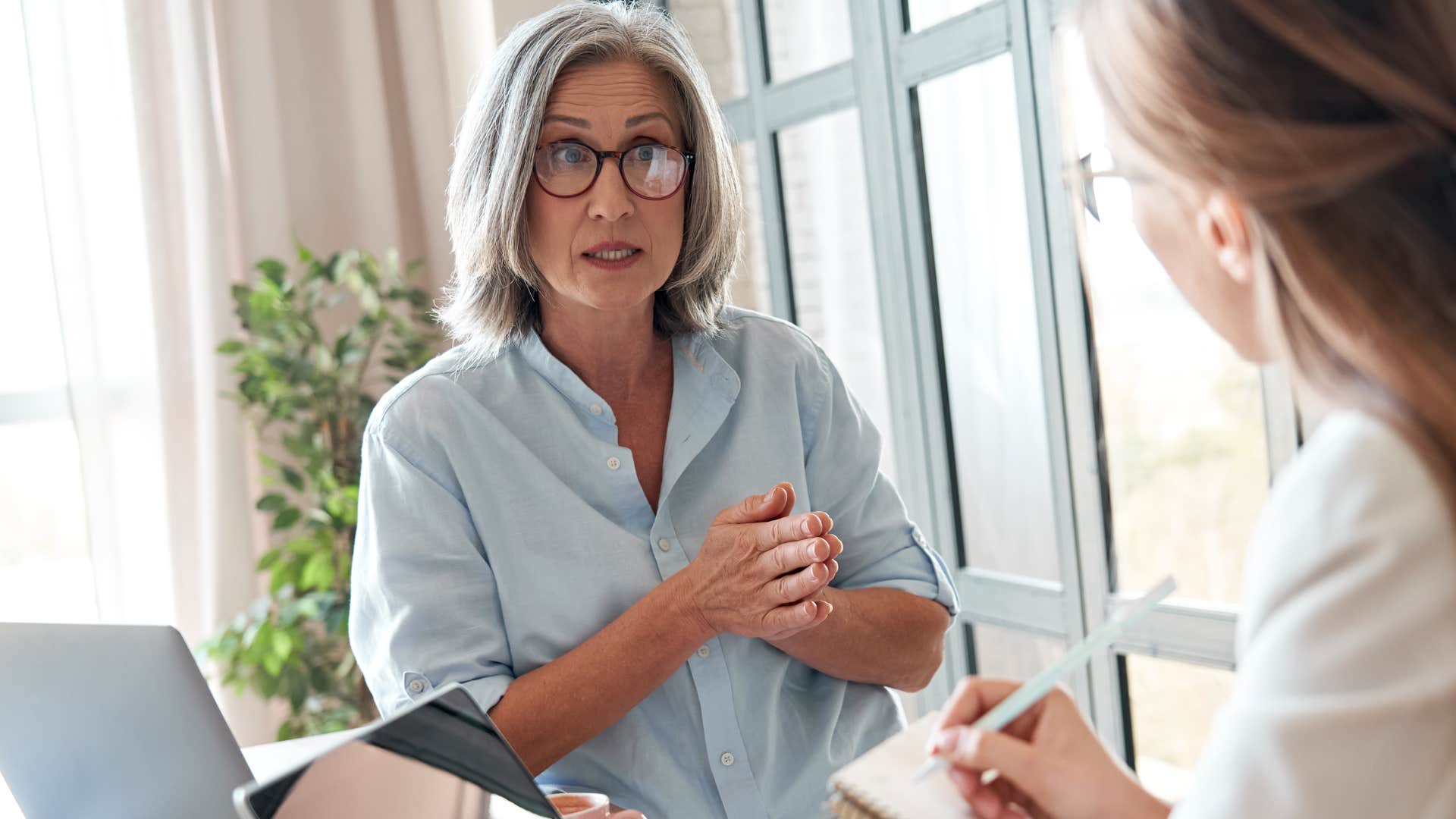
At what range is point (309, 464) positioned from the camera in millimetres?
3074

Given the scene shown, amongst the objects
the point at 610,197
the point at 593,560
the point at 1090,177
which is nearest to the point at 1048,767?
the point at 1090,177

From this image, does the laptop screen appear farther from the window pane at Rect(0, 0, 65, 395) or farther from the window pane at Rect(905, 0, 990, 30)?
the window pane at Rect(0, 0, 65, 395)

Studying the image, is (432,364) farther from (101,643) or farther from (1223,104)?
(1223,104)

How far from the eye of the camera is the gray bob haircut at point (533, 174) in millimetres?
1473

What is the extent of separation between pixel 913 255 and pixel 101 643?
6.99ft

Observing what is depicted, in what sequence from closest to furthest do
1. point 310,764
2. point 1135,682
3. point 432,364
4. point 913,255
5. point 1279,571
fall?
point 1279,571
point 310,764
point 432,364
point 1135,682
point 913,255

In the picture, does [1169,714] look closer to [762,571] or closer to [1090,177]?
[762,571]

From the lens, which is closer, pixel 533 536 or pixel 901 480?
pixel 533 536

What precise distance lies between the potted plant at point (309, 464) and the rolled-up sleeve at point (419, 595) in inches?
65.6

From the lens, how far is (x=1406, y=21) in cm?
60

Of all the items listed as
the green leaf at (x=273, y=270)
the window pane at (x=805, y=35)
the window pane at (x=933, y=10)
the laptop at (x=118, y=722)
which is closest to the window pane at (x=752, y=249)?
the window pane at (x=805, y=35)

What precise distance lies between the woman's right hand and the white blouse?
0.70m

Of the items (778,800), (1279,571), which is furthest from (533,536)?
(1279,571)

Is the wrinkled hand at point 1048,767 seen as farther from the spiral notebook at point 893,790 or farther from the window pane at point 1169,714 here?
the window pane at point 1169,714
